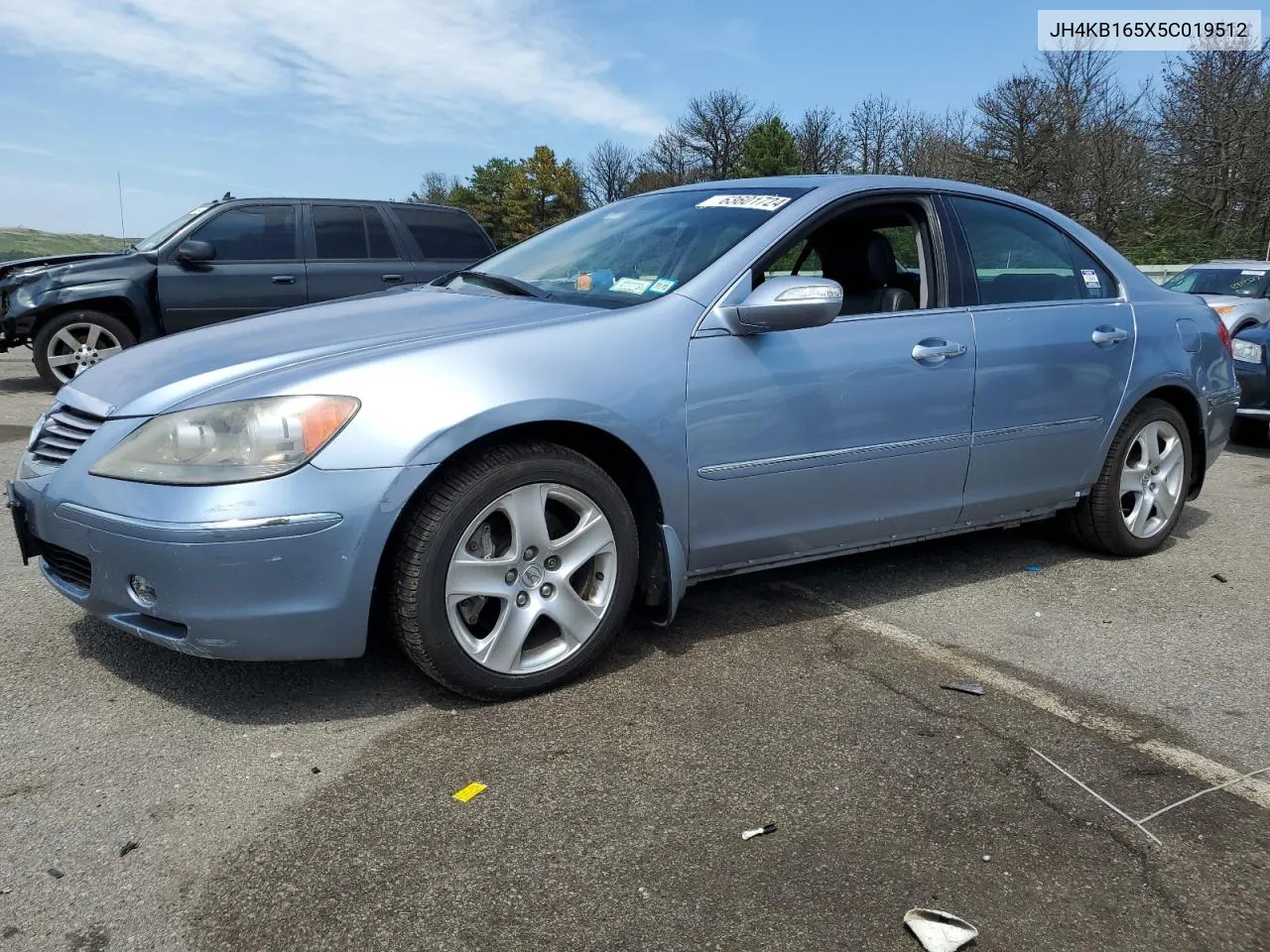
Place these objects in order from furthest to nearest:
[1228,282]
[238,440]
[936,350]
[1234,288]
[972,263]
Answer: [1228,282], [1234,288], [972,263], [936,350], [238,440]

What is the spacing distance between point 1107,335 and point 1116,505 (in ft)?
2.42

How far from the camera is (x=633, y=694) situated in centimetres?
315

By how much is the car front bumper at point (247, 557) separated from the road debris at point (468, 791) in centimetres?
53

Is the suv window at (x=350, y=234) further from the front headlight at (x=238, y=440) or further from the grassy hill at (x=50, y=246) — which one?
the front headlight at (x=238, y=440)

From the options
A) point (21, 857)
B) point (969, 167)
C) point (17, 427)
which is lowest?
point (21, 857)

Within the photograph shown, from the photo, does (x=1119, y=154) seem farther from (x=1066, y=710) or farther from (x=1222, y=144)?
(x=1066, y=710)

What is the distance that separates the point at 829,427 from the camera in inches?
138

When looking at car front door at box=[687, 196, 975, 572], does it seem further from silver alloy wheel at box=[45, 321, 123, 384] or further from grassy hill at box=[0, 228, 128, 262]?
grassy hill at box=[0, 228, 128, 262]

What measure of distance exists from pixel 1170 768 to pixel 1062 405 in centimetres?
179

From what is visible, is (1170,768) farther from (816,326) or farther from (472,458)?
(472,458)

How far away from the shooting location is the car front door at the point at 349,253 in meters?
9.60

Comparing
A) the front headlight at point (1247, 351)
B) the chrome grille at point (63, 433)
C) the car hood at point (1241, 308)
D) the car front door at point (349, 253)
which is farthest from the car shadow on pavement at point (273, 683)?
the car hood at point (1241, 308)

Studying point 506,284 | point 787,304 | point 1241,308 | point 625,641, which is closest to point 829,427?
point 787,304

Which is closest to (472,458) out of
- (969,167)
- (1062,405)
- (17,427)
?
(1062,405)
